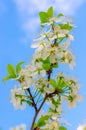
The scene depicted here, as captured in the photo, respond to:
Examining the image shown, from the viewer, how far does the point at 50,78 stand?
1926mm

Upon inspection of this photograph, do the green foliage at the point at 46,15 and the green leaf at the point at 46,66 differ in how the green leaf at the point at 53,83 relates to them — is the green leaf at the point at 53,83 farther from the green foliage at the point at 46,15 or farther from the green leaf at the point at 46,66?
the green foliage at the point at 46,15

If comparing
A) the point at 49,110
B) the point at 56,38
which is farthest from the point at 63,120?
the point at 56,38

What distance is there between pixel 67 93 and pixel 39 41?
0.39m

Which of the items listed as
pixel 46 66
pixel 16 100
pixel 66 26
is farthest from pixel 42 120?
pixel 66 26

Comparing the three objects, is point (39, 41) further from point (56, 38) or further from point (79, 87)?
point (79, 87)

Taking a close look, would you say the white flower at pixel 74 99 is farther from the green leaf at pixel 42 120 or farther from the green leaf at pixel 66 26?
the green leaf at pixel 66 26

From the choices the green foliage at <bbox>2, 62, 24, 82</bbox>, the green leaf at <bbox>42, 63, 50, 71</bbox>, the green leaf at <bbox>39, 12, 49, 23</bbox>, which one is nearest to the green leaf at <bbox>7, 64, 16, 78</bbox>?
the green foliage at <bbox>2, 62, 24, 82</bbox>

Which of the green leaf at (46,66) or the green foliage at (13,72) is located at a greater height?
the green foliage at (13,72)

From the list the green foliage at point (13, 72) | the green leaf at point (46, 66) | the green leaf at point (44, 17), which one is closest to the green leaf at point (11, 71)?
the green foliage at point (13, 72)

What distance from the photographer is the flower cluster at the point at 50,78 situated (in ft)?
6.22

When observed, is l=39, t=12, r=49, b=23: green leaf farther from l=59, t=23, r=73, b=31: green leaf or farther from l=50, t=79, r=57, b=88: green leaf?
l=50, t=79, r=57, b=88: green leaf

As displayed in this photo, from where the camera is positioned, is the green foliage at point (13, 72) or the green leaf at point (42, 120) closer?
the green leaf at point (42, 120)

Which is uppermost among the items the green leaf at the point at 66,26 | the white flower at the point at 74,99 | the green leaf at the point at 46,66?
the green leaf at the point at 66,26

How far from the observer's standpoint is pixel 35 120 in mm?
1812
